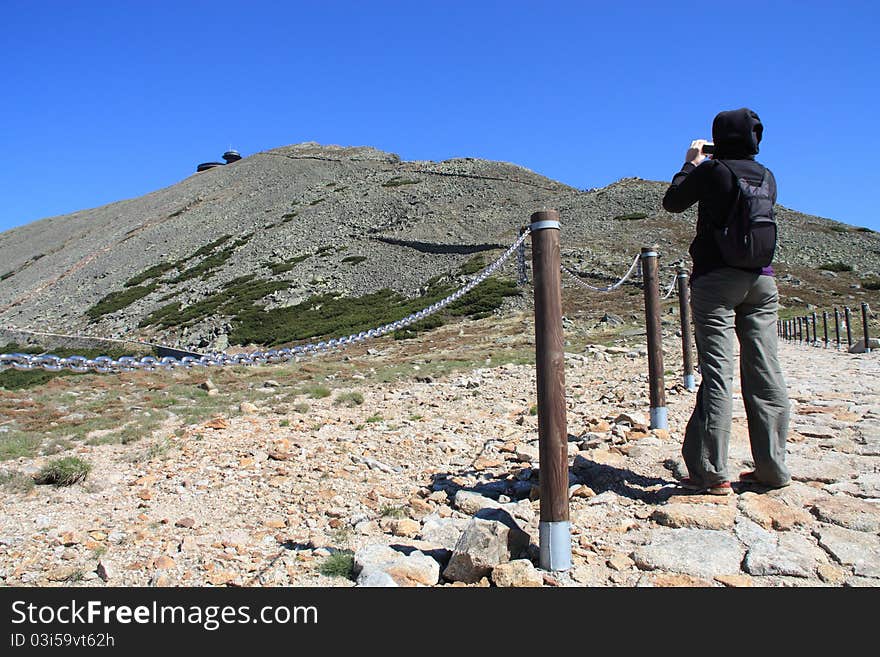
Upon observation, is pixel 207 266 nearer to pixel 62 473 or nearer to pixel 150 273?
pixel 150 273

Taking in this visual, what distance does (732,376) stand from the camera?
3.71 m

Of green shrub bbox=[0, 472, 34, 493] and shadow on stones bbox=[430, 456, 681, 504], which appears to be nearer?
shadow on stones bbox=[430, 456, 681, 504]

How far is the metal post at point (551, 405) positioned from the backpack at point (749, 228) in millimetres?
1058

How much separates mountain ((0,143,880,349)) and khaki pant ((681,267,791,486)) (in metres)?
18.4

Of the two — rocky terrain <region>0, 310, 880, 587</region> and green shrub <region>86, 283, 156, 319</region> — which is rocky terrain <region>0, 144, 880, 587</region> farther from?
green shrub <region>86, 283, 156, 319</region>

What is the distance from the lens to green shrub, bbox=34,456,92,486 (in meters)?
5.13

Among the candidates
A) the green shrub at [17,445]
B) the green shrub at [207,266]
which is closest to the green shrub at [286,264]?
A: the green shrub at [207,266]

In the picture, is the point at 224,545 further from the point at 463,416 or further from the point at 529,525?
the point at 463,416

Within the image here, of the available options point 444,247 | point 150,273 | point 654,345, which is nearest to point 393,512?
point 654,345

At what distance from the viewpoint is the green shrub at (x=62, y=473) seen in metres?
5.13

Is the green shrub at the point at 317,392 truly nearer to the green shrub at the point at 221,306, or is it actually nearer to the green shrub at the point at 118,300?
the green shrub at the point at 221,306

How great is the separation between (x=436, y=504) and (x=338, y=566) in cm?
126

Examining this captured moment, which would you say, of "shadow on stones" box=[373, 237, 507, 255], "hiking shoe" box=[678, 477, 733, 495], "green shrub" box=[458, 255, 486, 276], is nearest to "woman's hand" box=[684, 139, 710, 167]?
"hiking shoe" box=[678, 477, 733, 495]

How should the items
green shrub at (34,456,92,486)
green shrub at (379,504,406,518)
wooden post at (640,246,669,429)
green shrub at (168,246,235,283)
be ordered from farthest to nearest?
green shrub at (168,246,235,283), wooden post at (640,246,669,429), green shrub at (34,456,92,486), green shrub at (379,504,406,518)
